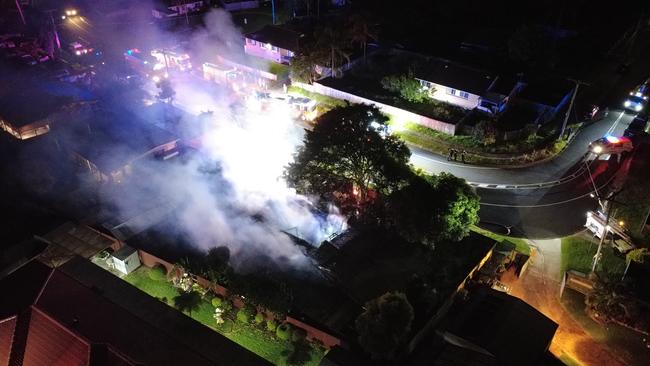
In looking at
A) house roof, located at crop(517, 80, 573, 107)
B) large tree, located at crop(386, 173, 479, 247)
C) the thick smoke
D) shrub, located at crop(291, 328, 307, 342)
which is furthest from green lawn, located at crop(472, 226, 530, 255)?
house roof, located at crop(517, 80, 573, 107)

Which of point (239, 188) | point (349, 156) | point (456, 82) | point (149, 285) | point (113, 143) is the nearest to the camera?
point (149, 285)

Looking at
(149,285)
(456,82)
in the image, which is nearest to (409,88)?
(456,82)

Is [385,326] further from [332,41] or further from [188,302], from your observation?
[332,41]

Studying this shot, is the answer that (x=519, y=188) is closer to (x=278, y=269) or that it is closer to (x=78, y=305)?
(x=278, y=269)

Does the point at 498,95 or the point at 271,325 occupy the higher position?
the point at 498,95

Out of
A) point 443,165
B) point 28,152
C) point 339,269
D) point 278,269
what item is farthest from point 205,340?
point 28,152

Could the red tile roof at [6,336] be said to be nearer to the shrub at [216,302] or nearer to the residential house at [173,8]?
the shrub at [216,302]
